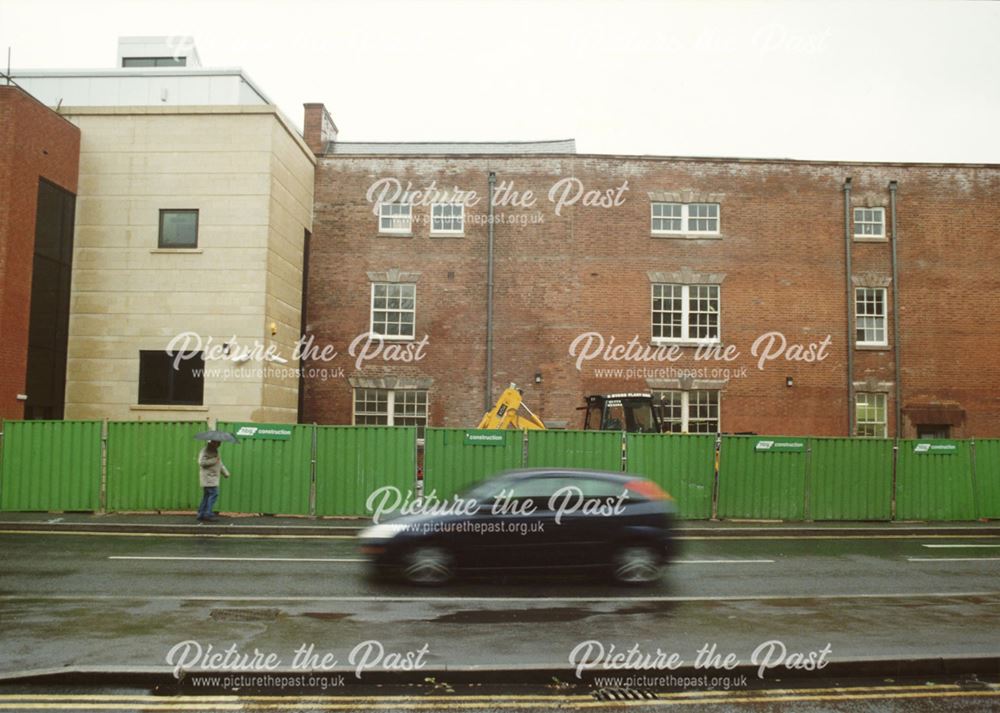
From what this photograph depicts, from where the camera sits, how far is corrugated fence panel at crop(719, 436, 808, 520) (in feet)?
64.7

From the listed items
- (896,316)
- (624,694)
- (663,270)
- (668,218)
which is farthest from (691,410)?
(624,694)

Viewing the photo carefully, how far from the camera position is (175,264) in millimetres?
23344

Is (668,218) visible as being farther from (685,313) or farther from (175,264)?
(175,264)

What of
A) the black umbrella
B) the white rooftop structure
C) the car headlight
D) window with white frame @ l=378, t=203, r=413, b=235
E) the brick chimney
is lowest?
the car headlight

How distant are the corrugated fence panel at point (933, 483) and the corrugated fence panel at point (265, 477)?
13705 millimetres

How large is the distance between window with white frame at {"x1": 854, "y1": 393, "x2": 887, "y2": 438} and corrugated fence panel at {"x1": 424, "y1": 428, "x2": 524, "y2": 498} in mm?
13530

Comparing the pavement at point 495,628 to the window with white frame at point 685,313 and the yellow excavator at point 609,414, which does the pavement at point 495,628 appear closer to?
the yellow excavator at point 609,414

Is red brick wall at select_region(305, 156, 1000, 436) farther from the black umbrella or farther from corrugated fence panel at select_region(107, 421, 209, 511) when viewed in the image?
the black umbrella

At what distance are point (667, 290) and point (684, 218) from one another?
2.43 metres

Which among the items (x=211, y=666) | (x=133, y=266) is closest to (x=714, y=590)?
(x=211, y=666)

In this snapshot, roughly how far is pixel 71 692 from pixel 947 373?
90.4 feet

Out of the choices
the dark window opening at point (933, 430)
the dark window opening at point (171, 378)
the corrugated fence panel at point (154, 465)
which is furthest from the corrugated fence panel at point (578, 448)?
the dark window opening at point (933, 430)

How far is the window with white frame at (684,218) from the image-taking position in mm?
28047

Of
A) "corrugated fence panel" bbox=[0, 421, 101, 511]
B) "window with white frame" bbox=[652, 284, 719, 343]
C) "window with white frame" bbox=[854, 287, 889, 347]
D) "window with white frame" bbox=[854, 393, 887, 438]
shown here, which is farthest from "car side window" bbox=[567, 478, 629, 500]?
"window with white frame" bbox=[854, 287, 889, 347]
